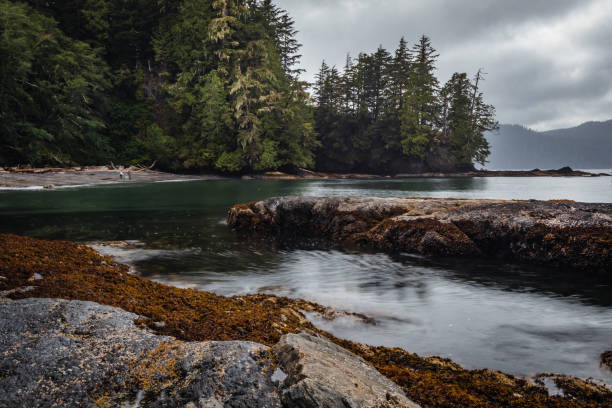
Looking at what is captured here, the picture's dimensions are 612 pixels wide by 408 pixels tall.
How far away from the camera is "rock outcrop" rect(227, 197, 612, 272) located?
21.7 feet

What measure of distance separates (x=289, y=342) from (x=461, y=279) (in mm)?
5286

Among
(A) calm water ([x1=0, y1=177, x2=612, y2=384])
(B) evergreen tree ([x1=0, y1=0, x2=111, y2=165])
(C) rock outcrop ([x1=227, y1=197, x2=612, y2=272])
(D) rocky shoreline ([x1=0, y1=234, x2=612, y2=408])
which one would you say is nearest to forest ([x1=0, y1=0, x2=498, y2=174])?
(B) evergreen tree ([x1=0, y1=0, x2=111, y2=165])

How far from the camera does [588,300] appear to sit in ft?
17.3

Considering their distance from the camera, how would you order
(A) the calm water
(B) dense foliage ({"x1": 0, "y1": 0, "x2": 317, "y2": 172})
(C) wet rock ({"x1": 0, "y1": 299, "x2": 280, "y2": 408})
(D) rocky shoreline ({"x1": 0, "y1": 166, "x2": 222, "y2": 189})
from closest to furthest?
(C) wet rock ({"x1": 0, "y1": 299, "x2": 280, "y2": 408}), (A) the calm water, (D) rocky shoreline ({"x1": 0, "y1": 166, "x2": 222, "y2": 189}), (B) dense foliage ({"x1": 0, "y1": 0, "x2": 317, "y2": 172})

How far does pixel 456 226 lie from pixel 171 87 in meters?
40.8

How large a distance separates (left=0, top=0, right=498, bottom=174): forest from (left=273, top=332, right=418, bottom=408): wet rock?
34.9m

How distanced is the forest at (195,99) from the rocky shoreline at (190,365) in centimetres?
3341

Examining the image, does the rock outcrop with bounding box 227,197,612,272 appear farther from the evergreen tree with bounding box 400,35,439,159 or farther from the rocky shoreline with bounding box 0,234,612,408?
the evergreen tree with bounding box 400,35,439,159

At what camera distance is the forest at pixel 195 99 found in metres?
30.4

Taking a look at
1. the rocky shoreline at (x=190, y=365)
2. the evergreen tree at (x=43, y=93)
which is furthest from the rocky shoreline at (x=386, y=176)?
the rocky shoreline at (x=190, y=365)

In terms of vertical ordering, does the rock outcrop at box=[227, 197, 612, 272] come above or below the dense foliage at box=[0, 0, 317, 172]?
below

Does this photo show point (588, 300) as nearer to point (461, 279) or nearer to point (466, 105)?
point (461, 279)

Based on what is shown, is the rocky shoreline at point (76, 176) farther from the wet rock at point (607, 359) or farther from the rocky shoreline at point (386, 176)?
the wet rock at point (607, 359)

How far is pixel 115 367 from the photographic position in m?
2.00
